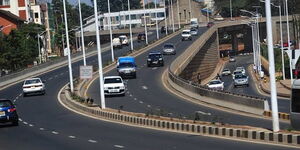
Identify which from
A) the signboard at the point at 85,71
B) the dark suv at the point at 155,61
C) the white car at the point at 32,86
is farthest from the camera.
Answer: the dark suv at the point at 155,61

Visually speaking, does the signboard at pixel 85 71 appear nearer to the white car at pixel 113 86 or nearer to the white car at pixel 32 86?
the white car at pixel 113 86

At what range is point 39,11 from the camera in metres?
173

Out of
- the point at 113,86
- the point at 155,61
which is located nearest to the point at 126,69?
the point at 155,61

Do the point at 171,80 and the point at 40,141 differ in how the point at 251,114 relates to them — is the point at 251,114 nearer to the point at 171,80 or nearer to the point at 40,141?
the point at 40,141

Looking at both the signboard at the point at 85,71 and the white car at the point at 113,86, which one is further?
the white car at the point at 113,86

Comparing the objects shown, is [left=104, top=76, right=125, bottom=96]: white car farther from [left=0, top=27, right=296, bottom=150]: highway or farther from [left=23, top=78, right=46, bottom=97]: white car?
[left=23, top=78, right=46, bottom=97]: white car

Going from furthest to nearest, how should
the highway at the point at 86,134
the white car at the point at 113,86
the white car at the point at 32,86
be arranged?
the white car at the point at 32,86 < the white car at the point at 113,86 < the highway at the point at 86,134

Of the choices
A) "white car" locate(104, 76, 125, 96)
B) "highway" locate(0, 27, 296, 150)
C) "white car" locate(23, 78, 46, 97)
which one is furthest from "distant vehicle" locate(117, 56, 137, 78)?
"white car" locate(104, 76, 125, 96)

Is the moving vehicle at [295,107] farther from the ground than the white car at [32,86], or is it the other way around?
the moving vehicle at [295,107]

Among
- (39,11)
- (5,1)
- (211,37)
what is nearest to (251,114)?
(211,37)

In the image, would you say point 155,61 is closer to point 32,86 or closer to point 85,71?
point 32,86

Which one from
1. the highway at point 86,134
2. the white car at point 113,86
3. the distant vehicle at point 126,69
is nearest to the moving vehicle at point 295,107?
the highway at point 86,134

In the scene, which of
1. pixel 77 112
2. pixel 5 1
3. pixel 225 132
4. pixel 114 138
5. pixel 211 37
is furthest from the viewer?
pixel 5 1

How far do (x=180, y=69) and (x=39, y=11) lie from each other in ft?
332
